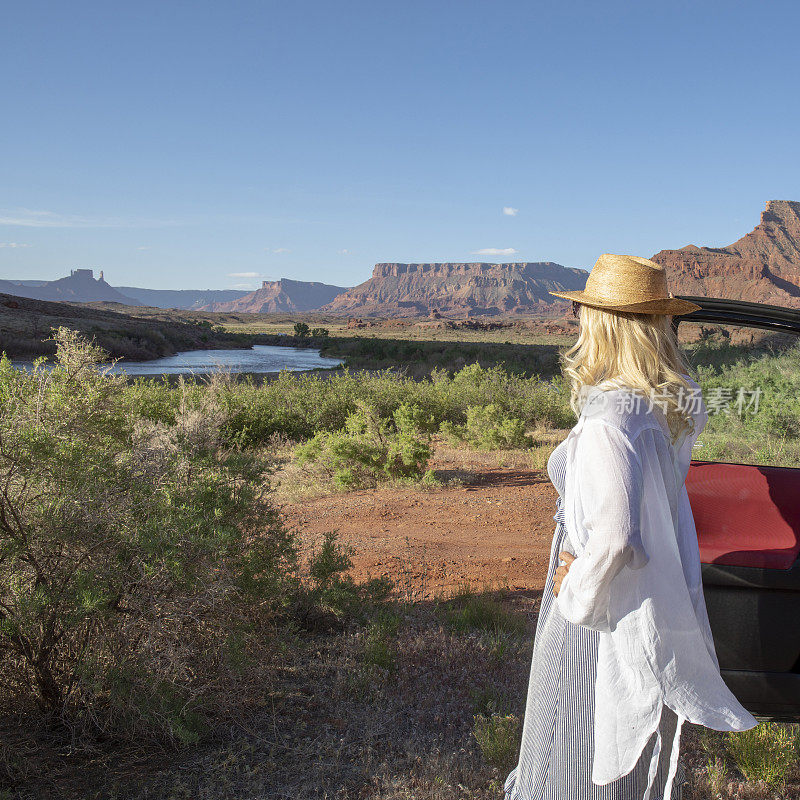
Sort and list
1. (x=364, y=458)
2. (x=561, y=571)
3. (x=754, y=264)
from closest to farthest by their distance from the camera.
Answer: (x=561, y=571), (x=364, y=458), (x=754, y=264)

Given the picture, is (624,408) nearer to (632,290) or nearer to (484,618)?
(632,290)

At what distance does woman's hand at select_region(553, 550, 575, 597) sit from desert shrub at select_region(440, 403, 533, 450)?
8860mm

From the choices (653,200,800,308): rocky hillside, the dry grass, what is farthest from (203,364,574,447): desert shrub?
(653,200,800,308): rocky hillside

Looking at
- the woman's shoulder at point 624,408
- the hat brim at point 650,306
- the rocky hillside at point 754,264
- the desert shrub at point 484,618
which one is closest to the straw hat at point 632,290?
the hat brim at point 650,306

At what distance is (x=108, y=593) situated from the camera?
8.21 ft

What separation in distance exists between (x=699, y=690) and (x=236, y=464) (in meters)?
2.46

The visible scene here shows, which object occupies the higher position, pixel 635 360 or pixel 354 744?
pixel 635 360

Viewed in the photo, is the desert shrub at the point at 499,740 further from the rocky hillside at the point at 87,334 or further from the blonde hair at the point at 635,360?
the rocky hillside at the point at 87,334

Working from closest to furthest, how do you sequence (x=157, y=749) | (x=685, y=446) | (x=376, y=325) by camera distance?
(x=685, y=446), (x=157, y=749), (x=376, y=325)

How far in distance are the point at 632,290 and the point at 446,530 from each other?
482 cm

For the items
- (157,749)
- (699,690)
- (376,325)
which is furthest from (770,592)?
(376,325)

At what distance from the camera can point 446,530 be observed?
20.2ft

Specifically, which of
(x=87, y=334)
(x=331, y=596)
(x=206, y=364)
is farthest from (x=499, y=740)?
(x=87, y=334)

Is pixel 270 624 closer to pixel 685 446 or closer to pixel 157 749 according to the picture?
pixel 157 749
